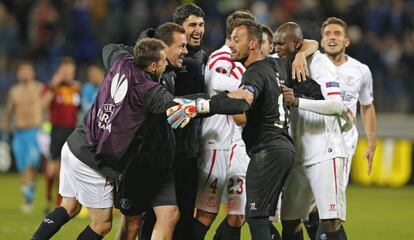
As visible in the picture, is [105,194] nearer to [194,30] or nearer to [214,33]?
[194,30]

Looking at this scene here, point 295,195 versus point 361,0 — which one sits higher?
point 361,0

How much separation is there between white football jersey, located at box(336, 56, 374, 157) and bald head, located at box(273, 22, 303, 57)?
1609 millimetres

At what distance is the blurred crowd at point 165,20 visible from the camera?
67.5 ft

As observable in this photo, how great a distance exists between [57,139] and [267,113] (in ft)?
24.6

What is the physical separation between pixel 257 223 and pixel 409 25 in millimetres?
13296

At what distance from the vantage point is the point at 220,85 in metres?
9.66

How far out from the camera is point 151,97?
8.70 m

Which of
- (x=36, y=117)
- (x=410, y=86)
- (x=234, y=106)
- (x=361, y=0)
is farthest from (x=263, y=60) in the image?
(x=361, y=0)

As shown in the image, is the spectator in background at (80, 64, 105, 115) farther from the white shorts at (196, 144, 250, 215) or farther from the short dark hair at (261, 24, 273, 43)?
the short dark hair at (261, 24, 273, 43)

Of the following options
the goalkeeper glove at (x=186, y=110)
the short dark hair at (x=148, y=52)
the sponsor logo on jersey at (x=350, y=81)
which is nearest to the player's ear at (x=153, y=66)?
the short dark hair at (x=148, y=52)

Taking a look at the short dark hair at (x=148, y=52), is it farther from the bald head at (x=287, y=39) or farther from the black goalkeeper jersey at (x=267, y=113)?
the bald head at (x=287, y=39)

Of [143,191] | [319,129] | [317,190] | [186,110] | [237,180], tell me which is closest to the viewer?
[186,110]

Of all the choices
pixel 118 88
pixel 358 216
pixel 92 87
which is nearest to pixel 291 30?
pixel 118 88

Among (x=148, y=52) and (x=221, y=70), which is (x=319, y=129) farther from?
(x=148, y=52)
